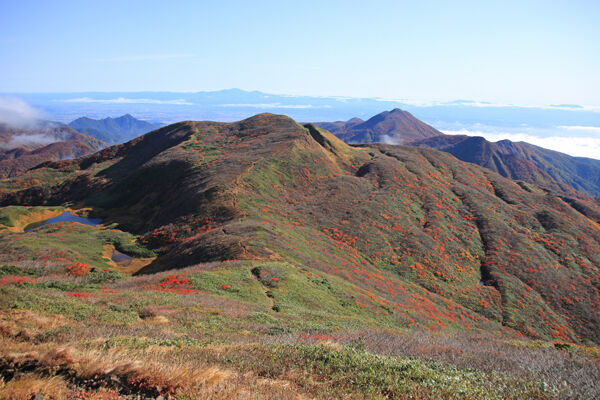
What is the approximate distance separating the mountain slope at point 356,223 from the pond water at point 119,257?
338 centimetres

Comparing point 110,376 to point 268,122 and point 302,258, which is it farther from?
point 268,122

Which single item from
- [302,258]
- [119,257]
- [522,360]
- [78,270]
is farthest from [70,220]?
[522,360]

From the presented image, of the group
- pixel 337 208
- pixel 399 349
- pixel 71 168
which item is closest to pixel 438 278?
pixel 337 208

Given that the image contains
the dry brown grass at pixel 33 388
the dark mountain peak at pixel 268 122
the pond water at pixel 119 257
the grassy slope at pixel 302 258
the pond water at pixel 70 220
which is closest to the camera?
the dry brown grass at pixel 33 388

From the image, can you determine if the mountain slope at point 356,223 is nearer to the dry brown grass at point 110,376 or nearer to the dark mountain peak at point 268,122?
the dark mountain peak at point 268,122

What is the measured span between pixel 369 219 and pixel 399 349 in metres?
41.3

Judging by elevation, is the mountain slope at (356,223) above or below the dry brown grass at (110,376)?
below

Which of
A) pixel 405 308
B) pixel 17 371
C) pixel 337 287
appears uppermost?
pixel 17 371

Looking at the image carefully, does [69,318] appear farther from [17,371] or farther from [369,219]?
[369,219]

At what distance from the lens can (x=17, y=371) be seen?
5238 millimetres

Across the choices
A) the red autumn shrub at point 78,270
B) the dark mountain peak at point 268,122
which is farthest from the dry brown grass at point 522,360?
the dark mountain peak at point 268,122

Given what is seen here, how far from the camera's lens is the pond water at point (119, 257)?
117 ft

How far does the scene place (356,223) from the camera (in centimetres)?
4966

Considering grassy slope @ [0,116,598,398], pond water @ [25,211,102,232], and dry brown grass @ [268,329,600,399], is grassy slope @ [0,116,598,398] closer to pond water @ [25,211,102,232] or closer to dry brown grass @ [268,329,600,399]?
dry brown grass @ [268,329,600,399]
